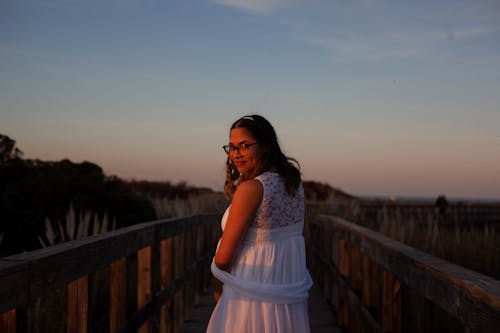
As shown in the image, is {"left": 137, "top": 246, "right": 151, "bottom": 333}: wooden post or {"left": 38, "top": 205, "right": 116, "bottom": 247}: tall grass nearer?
{"left": 137, "top": 246, "right": 151, "bottom": 333}: wooden post

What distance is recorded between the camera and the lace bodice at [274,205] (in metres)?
2.41

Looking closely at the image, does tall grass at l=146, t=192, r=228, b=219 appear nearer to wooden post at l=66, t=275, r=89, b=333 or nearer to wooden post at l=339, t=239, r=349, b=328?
wooden post at l=339, t=239, r=349, b=328

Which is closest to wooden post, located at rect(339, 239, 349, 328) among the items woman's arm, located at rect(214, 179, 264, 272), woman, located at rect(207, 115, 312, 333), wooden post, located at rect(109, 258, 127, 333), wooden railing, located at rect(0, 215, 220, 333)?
wooden railing, located at rect(0, 215, 220, 333)

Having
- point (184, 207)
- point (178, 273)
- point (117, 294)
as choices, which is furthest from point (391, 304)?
point (184, 207)

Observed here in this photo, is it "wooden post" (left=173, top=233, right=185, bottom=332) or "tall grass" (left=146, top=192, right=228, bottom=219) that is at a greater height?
"tall grass" (left=146, top=192, right=228, bottom=219)

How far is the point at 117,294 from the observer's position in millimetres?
3125

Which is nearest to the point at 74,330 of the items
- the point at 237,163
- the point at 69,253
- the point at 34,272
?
the point at 69,253

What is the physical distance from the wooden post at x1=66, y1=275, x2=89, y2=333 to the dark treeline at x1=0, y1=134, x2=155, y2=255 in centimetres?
578

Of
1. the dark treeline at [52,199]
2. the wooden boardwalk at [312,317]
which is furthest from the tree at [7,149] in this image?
the wooden boardwalk at [312,317]

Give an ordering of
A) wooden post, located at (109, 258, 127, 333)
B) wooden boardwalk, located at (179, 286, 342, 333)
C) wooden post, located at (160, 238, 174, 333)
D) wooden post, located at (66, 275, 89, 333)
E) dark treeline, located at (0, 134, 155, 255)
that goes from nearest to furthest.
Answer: wooden post, located at (66, 275, 89, 333)
wooden post, located at (109, 258, 127, 333)
wooden post, located at (160, 238, 174, 333)
wooden boardwalk, located at (179, 286, 342, 333)
dark treeline, located at (0, 134, 155, 255)

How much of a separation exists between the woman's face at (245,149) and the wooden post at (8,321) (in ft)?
3.75

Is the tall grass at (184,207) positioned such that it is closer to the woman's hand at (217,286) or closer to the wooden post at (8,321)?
the woman's hand at (217,286)

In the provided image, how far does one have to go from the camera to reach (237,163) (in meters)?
2.65

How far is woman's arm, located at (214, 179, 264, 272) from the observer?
2363 millimetres
